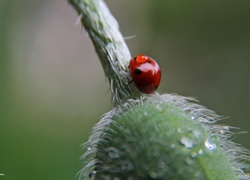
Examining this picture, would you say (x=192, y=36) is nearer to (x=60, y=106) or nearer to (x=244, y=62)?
(x=244, y=62)

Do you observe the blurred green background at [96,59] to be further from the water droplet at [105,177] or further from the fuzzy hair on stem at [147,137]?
the water droplet at [105,177]

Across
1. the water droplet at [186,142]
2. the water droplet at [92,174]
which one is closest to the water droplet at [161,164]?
the water droplet at [186,142]

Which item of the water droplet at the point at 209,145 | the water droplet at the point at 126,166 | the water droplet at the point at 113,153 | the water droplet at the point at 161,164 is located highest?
the water droplet at the point at 113,153

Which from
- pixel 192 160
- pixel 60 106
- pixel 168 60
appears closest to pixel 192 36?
pixel 168 60

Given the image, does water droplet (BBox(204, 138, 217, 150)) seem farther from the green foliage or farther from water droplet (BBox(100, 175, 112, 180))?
water droplet (BBox(100, 175, 112, 180))

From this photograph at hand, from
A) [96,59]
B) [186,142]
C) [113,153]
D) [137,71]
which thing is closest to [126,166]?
[113,153]

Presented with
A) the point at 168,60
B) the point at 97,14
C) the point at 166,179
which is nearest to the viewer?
the point at 166,179
